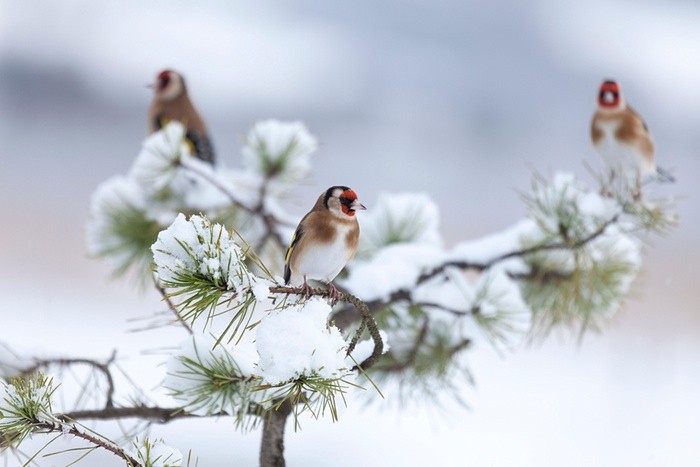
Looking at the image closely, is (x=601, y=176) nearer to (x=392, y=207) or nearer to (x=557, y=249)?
(x=557, y=249)

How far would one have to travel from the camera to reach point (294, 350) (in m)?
0.38

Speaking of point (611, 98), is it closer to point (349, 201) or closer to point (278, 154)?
point (278, 154)

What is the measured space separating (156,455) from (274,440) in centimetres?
10

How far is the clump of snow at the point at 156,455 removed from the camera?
0.41m

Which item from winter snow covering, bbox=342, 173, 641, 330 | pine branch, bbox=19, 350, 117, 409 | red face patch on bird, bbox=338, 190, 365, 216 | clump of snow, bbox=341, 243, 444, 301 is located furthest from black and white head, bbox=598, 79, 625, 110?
pine branch, bbox=19, 350, 117, 409

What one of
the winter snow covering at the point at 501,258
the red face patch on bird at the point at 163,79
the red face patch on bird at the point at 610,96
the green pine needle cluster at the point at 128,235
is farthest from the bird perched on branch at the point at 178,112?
the red face patch on bird at the point at 610,96

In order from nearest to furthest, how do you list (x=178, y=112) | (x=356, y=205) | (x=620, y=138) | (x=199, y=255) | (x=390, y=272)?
(x=199, y=255) → (x=356, y=205) → (x=390, y=272) → (x=620, y=138) → (x=178, y=112)

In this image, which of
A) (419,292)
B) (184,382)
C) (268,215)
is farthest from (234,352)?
(268,215)

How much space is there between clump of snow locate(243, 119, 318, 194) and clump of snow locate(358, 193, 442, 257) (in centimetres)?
10

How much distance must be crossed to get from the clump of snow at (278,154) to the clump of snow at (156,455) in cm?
51

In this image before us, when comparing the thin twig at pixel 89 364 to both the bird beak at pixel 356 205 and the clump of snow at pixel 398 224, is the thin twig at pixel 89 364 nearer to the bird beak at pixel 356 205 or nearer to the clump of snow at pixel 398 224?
the bird beak at pixel 356 205

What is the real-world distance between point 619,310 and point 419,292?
0.25 meters

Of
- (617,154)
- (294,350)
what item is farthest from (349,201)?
(617,154)

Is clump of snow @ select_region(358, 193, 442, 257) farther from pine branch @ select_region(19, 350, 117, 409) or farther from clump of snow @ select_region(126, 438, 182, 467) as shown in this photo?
clump of snow @ select_region(126, 438, 182, 467)
